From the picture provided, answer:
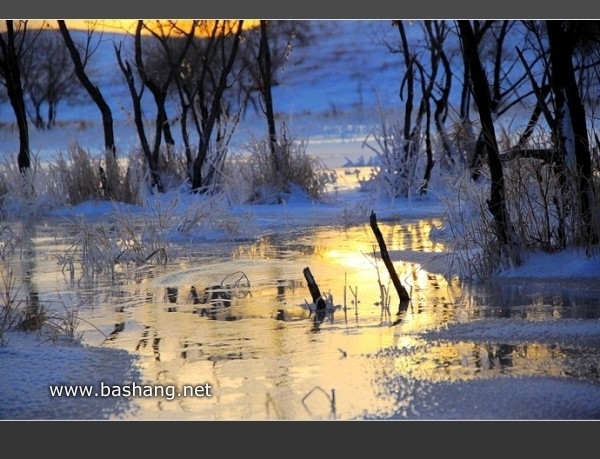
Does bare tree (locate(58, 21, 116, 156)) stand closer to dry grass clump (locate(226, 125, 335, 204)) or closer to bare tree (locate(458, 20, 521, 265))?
dry grass clump (locate(226, 125, 335, 204))

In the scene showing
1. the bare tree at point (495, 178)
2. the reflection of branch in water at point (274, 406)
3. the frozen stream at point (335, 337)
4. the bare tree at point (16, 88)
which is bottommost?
the reflection of branch in water at point (274, 406)

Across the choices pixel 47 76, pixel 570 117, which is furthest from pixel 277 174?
pixel 570 117

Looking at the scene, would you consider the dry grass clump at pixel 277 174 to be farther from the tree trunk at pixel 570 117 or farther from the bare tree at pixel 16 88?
the tree trunk at pixel 570 117

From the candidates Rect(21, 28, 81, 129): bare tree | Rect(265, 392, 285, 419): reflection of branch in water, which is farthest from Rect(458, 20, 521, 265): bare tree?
Rect(21, 28, 81, 129): bare tree

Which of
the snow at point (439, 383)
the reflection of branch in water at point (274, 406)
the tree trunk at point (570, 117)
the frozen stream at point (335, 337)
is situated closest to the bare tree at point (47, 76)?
the frozen stream at point (335, 337)

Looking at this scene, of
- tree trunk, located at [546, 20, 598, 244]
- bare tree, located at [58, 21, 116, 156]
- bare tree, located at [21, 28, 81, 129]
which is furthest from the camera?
bare tree, located at [58, 21, 116, 156]

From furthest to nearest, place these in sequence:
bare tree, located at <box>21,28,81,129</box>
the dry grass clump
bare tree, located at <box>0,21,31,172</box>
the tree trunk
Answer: the dry grass clump < bare tree, located at <box>21,28,81,129</box> < bare tree, located at <box>0,21,31,172</box> < the tree trunk

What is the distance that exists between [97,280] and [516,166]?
223cm

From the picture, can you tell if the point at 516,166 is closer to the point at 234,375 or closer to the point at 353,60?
the point at 353,60

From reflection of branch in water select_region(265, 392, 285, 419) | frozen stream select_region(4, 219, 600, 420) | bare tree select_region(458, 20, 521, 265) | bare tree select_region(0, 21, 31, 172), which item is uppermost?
bare tree select_region(0, 21, 31, 172)

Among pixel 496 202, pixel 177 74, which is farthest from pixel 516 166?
pixel 177 74

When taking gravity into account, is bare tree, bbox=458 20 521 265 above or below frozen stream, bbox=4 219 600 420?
above

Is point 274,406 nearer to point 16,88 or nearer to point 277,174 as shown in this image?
point 16,88

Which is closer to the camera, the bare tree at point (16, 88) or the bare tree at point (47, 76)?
the bare tree at point (16, 88)
